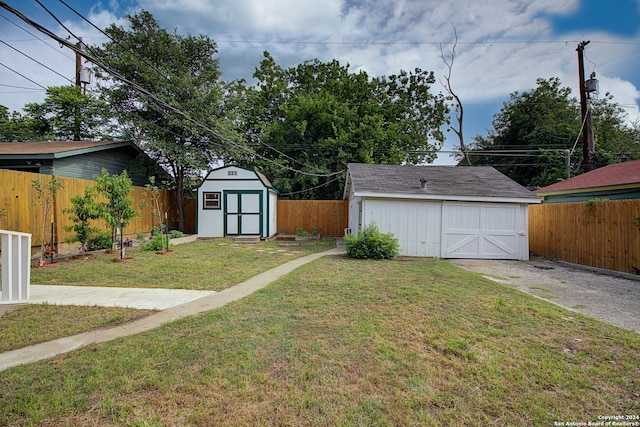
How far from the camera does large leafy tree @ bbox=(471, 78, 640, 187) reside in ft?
64.6

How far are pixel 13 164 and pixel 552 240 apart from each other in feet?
62.5

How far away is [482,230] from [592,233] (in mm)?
2816

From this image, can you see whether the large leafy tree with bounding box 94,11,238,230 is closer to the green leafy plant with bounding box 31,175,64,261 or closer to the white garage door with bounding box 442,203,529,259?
the green leafy plant with bounding box 31,175,64,261

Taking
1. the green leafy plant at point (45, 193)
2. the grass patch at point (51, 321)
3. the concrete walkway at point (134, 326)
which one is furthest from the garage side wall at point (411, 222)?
the green leafy plant at point (45, 193)

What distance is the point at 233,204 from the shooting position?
579 inches

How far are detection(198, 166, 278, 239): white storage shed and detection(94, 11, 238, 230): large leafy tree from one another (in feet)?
5.30

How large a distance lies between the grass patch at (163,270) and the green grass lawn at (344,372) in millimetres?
2314

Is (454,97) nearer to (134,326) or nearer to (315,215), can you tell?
(315,215)

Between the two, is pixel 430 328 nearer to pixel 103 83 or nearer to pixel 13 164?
pixel 13 164

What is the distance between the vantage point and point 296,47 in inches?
472

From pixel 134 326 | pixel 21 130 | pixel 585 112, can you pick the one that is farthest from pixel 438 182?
pixel 21 130

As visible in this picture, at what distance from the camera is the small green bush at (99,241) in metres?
9.26

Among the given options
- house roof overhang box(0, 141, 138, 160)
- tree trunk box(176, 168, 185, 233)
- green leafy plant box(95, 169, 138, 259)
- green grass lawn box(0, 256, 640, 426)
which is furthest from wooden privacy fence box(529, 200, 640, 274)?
house roof overhang box(0, 141, 138, 160)

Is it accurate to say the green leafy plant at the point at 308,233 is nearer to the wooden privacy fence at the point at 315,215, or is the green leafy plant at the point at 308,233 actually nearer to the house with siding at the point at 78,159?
the wooden privacy fence at the point at 315,215
